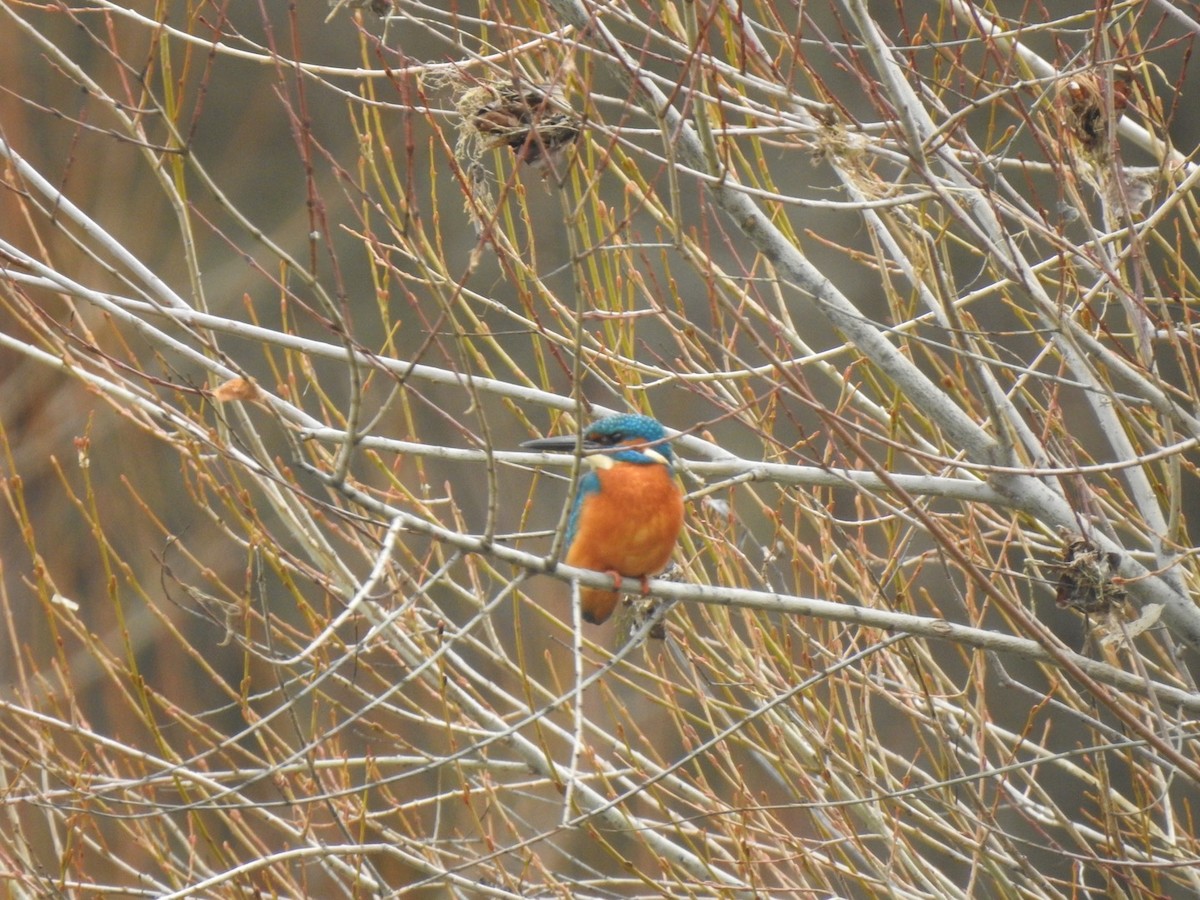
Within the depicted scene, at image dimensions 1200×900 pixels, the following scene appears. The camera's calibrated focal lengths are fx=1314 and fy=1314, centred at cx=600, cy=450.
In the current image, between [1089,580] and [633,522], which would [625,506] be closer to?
[633,522]

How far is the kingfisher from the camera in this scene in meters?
4.17

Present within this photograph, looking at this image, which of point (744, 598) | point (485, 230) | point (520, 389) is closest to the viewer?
point (485, 230)

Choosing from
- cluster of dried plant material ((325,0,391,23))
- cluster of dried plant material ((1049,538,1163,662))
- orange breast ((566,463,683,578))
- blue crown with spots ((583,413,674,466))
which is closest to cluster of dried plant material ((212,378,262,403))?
cluster of dried plant material ((325,0,391,23))

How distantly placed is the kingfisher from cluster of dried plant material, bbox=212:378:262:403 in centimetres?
123

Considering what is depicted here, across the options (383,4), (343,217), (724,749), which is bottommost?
(724,749)

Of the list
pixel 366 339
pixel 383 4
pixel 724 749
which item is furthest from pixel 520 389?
pixel 366 339

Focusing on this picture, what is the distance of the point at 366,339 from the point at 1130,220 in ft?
25.7

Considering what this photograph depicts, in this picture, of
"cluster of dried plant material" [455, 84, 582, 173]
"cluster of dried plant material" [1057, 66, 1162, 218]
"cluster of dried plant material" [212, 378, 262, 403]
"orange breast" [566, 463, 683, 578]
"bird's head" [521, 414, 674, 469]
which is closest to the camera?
"cluster of dried plant material" [212, 378, 262, 403]

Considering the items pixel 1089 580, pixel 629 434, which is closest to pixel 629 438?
pixel 629 434

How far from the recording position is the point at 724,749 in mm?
4387

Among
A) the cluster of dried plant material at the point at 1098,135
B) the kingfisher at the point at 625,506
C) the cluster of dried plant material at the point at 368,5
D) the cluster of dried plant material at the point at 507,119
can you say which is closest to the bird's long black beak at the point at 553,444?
the kingfisher at the point at 625,506

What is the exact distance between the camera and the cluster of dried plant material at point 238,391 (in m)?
2.77

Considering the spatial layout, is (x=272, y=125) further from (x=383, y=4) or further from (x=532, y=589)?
(x=383, y=4)

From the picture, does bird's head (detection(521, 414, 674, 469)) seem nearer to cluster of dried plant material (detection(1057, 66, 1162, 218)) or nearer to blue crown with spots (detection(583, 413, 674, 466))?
blue crown with spots (detection(583, 413, 674, 466))
